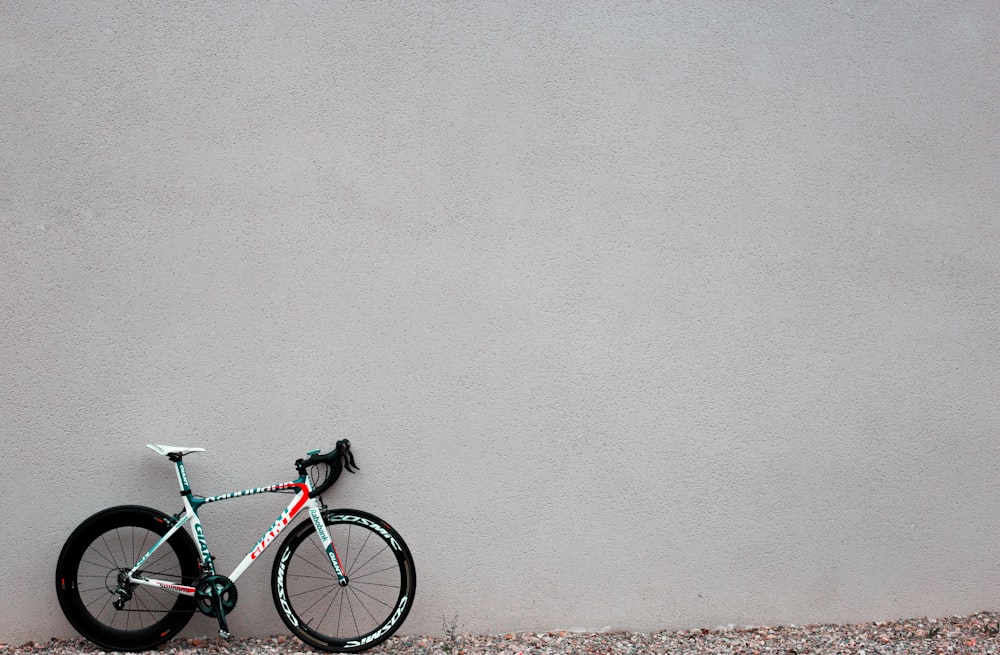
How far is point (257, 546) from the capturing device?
3857 mm

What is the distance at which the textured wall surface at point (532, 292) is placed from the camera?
394 cm

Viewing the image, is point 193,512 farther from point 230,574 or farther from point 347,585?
point 347,585

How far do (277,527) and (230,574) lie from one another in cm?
44

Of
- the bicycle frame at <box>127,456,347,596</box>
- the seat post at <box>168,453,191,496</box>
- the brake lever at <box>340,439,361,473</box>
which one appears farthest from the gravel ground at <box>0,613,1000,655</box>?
the brake lever at <box>340,439,361,473</box>

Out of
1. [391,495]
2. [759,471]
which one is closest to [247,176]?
[391,495]

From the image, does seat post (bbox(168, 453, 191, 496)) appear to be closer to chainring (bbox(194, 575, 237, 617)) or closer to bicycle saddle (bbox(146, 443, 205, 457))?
bicycle saddle (bbox(146, 443, 205, 457))

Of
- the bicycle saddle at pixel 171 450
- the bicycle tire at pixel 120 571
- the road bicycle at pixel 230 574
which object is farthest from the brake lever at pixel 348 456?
the bicycle tire at pixel 120 571

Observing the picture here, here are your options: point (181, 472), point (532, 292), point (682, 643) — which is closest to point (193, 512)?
point (181, 472)

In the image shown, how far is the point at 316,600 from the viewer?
4.07 metres

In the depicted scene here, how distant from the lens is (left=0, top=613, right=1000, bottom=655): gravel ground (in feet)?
12.9

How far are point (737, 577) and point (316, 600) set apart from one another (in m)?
2.26

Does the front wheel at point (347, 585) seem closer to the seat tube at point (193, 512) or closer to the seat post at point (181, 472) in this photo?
the seat tube at point (193, 512)

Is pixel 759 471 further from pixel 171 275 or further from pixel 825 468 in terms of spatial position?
pixel 171 275

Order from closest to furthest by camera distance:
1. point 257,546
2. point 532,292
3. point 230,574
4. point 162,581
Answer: point 162,581, point 257,546, point 230,574, point 532,292
